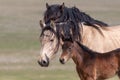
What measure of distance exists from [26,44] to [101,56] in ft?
40.5

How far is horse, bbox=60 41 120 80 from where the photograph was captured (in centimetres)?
874

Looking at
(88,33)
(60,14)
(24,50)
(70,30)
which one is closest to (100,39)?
(88,33)

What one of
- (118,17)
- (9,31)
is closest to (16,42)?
(9,31)

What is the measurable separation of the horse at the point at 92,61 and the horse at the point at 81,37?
193 millimetres

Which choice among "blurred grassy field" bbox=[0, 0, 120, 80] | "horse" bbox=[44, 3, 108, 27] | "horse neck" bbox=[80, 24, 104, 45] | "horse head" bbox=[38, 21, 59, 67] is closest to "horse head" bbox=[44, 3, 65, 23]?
"horse" bbox=[44, 3, 108, 27]

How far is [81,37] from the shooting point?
9516mm

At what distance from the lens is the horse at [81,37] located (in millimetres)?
9016

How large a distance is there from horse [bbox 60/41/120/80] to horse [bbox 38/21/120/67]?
0.19 meters

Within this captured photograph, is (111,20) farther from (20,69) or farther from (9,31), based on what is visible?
(20,69)

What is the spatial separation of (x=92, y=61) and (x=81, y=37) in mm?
751

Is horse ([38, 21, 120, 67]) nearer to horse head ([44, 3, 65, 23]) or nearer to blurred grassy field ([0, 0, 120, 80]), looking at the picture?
horse head ([44, 3, 65, 23])

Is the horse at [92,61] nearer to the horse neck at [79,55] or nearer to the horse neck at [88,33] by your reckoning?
the horse neck at [79,55]

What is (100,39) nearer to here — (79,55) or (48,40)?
(79,55)

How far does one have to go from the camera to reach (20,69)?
16.2 m
